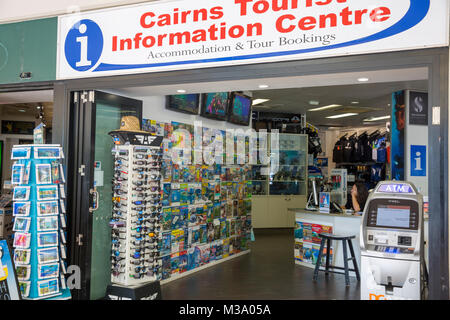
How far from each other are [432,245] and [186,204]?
3476 mm

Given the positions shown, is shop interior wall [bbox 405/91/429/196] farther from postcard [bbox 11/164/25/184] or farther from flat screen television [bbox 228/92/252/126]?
postcard [bbox 11/164/25/184]

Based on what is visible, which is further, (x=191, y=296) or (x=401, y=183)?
(x=191, y=296)

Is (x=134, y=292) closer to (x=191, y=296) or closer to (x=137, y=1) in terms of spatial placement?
(x=191, y=296)

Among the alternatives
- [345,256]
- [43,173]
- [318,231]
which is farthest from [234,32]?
[318,231]

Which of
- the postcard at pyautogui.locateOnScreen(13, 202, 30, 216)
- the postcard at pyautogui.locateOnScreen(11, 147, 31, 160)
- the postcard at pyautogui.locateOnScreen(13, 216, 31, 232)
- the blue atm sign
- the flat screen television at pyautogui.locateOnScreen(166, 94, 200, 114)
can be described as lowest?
the postcard at pyautogui.locateOnScreen(13, 216, 31, 232)

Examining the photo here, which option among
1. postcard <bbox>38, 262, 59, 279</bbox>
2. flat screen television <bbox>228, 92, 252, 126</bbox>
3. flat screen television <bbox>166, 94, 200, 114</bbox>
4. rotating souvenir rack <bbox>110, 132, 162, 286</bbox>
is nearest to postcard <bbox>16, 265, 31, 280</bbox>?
postcard <bbox>38, 262, 59, 279</bbox>

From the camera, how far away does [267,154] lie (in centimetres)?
1033

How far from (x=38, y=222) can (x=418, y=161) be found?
19.7 ft

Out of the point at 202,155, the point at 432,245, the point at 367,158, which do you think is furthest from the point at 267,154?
the point at 432,245

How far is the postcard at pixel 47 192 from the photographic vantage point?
392cm

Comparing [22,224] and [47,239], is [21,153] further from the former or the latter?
[47,239]

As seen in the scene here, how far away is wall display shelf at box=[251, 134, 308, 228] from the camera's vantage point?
1017cm

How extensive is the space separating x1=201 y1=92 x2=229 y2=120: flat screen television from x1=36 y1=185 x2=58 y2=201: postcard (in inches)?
106

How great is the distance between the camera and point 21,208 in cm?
391
